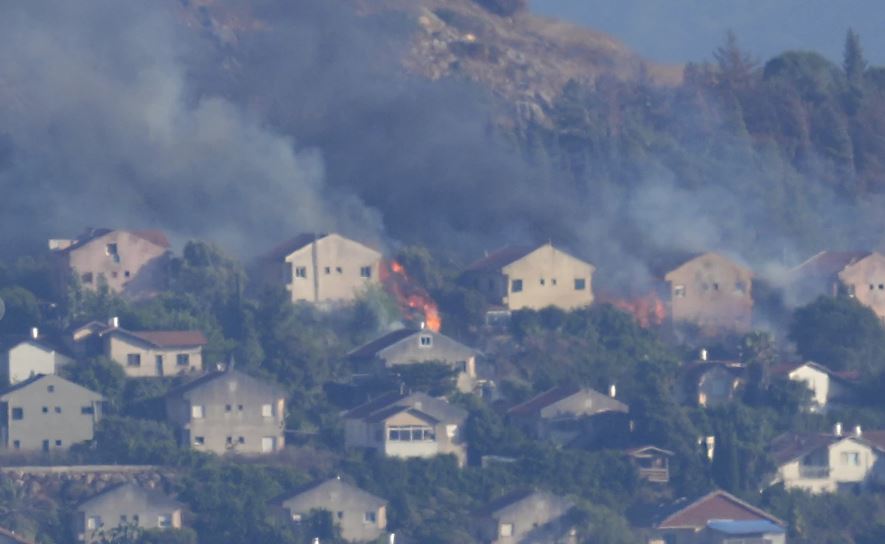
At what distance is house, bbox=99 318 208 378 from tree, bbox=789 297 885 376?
491 inches

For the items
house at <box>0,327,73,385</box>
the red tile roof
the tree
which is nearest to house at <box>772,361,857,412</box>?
the tree

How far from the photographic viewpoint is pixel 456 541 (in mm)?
55594

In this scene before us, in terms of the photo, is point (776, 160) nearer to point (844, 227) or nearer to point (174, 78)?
point (844, 227)

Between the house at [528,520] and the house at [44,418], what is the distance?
7197 millimetres

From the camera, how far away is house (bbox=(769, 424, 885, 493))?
2393 inches

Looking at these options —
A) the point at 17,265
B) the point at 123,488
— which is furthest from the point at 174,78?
the point at 123,488

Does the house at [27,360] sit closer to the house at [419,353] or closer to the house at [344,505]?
the house at [419,353]

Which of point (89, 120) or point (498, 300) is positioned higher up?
point (89, 120)

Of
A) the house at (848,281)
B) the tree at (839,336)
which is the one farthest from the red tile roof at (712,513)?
the house at (848,281)

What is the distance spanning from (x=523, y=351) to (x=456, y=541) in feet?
36.9

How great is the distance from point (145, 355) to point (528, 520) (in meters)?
9.14

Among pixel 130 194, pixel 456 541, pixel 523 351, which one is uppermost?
pixel 130 194

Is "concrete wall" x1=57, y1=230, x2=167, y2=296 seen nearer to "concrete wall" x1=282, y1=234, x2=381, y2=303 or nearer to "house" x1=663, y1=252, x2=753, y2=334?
"concrete wall" x1=282, y1=234, x2=381, y2=303

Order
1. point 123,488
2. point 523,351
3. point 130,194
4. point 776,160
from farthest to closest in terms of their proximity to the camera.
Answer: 1. point 776,160
2. point 130,194
3. point 523,351
4. point 123,488
